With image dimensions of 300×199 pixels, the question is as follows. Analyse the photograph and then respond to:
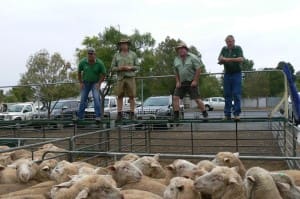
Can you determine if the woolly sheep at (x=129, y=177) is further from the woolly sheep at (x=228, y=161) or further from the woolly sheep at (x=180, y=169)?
the woolly sheep at (x=228, y=161)

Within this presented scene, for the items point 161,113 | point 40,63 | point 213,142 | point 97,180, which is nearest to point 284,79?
point 213,142

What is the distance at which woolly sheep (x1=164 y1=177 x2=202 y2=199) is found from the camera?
211 inches

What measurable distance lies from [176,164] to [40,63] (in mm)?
38028

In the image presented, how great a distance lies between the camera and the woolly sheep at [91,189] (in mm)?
5137

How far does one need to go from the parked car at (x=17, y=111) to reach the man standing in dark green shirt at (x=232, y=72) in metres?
13.4

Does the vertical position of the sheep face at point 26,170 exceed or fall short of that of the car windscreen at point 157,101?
it falls short

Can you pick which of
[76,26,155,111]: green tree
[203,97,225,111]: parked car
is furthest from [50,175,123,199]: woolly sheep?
[76,26,155,111]: green tree

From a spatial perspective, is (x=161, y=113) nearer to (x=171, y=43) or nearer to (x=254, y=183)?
(x=254, y=183)

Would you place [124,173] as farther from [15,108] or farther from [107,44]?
[107,44]

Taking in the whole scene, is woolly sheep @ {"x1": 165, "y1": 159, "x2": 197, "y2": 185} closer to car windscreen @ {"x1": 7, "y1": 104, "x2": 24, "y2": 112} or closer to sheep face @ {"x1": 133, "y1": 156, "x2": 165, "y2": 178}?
sheep face @ {"x1": 133, "y1": 156, "x2": 165, "y2": 178}

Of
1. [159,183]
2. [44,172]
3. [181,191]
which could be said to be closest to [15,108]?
[44,172]

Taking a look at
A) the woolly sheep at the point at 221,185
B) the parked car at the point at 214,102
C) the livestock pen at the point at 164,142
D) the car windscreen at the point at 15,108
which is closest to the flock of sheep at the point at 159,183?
the woolly sheep at the point at 221,185

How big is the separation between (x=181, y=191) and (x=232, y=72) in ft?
20.8

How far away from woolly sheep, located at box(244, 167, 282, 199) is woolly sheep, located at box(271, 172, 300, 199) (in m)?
0.15
